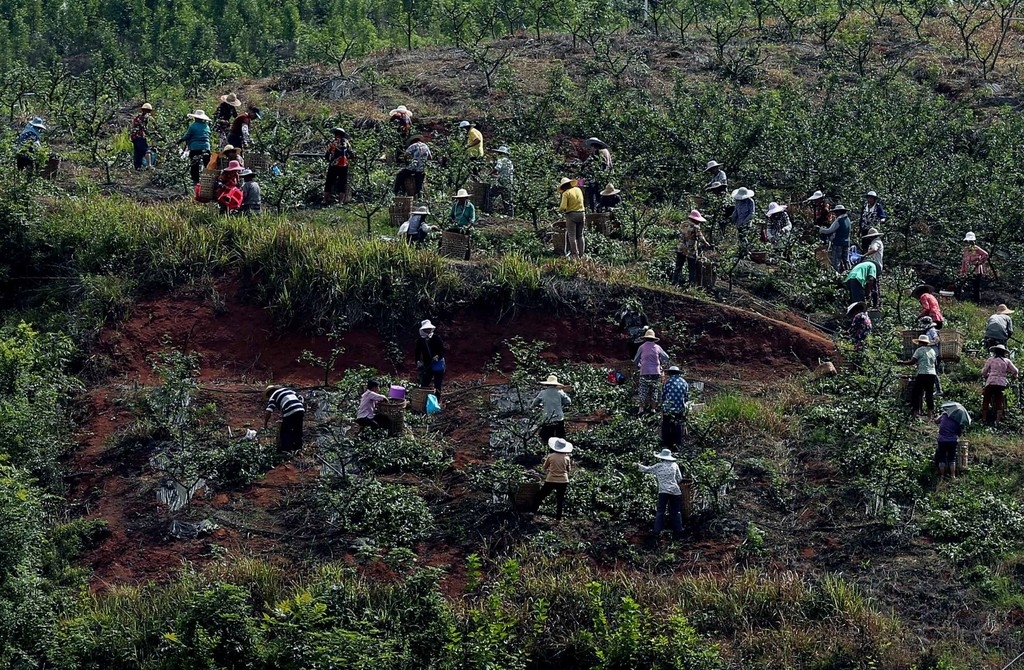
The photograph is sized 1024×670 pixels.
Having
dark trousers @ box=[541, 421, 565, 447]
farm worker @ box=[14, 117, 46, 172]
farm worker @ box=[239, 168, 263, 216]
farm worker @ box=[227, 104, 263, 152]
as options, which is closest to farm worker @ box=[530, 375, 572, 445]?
dark trousers @ box=[541, 421, 565, 447]

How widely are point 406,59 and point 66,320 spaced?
564 inches

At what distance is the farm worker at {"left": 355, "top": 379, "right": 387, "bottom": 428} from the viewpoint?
18531 millimetres

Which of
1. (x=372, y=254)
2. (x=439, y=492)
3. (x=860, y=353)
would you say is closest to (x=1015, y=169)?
(x=860, y=353)

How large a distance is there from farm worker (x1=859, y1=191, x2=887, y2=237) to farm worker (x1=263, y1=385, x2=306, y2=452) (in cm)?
993

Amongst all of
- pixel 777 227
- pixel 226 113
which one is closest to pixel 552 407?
pixel 777 227

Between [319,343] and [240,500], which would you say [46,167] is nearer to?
[319,343]

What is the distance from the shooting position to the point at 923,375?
64.0 ft

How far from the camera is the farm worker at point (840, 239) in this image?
76.5ft

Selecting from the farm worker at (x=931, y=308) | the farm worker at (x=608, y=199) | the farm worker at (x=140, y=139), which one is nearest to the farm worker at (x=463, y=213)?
the farm worker at (x=608, y=199)

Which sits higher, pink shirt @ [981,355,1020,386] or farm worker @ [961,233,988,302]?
pink shirt @ [981,355,1020,386]

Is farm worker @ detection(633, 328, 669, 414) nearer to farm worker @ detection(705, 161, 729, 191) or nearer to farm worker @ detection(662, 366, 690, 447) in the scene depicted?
farm worker @ detection(662, 366, 690, 447)

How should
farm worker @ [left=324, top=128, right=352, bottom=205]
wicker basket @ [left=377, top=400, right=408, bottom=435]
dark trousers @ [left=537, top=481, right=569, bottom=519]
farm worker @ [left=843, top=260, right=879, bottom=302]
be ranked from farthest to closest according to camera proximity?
farm worker @ [left=324, top=128, right=352, bottom=205], farm worker @ [left=843, top=260, right=879, bottom=302], wicker basket @ [left=377, top=400, right=408, bottom=435], dark trousers @ [left=537, top=481, right=569, bottom=519]

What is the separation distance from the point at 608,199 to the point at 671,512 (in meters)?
8.63

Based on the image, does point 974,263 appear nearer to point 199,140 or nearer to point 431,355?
point 431,355
